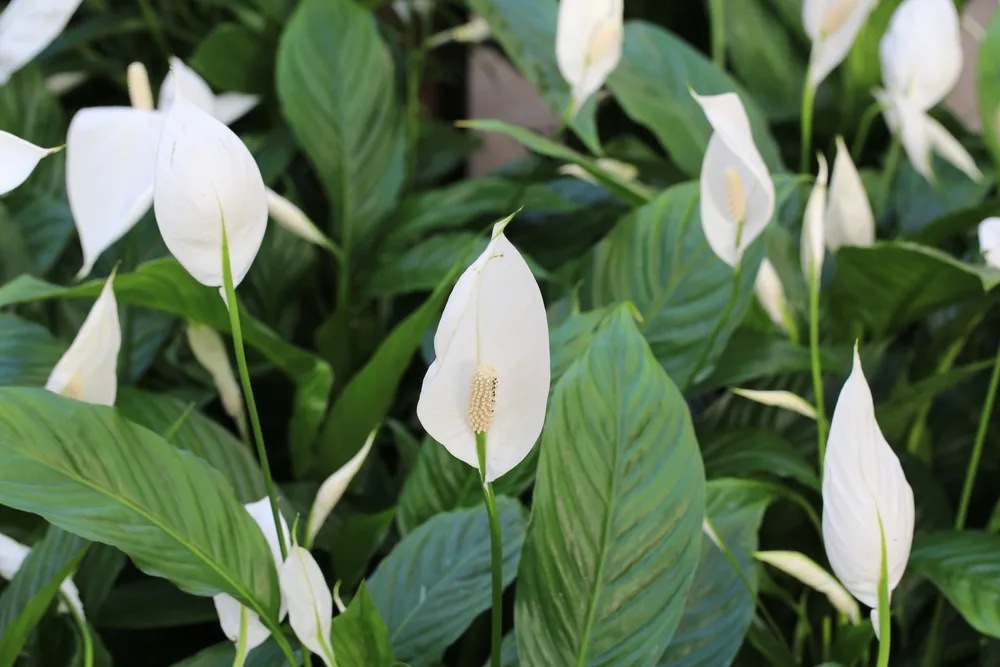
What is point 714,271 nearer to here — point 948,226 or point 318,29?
point 948,226

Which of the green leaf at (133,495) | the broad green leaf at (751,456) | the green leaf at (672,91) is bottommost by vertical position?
the broad green leaf at (751,456)

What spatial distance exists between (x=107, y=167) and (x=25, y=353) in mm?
119

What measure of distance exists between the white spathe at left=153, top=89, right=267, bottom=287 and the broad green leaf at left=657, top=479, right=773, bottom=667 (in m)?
0.25

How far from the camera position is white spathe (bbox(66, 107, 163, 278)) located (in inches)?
15.2

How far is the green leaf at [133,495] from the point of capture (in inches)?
11.2

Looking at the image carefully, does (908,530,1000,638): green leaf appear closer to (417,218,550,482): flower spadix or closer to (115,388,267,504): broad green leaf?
(417,218,550,482): flower spadix

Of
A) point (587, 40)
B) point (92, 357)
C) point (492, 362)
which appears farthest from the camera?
point (587, 40)

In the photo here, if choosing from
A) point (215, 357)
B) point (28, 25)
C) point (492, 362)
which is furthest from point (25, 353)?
point (492, 362)

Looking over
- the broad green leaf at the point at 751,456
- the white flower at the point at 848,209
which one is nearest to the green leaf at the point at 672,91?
the white flower at the point at 848,209

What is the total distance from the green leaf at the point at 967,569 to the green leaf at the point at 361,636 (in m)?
0.26

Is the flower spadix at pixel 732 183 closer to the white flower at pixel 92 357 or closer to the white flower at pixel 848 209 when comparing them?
the white flower at pixel 848 209

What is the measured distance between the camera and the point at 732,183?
0.36 m

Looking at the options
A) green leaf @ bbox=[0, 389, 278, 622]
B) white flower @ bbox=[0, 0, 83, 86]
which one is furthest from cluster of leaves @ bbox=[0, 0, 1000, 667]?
white flower @ bbox=[0, 0, 83, 86]

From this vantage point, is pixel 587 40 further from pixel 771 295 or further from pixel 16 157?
pixel 16 157
